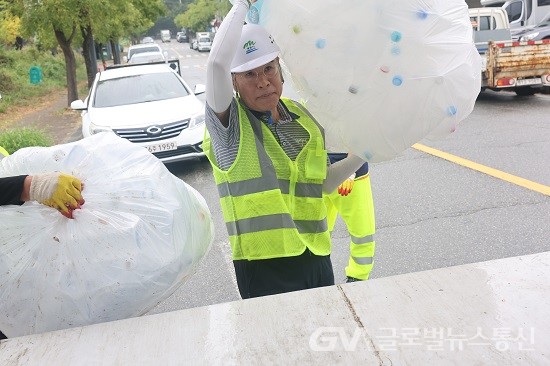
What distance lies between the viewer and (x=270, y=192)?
1833 mm

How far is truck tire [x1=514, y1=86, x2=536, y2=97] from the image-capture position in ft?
37.7

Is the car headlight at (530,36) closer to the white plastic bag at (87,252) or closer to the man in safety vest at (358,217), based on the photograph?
the man in safety vest at (358,217)

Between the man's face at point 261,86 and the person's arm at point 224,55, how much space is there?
11cm

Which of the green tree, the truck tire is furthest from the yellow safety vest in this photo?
the green tree

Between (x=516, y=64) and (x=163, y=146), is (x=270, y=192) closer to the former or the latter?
(x=163, y=146)

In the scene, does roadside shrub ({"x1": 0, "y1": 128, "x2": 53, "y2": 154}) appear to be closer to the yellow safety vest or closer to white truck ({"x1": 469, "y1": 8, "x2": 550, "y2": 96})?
the yellow safety vest

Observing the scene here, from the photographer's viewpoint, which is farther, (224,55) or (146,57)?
(146,57)

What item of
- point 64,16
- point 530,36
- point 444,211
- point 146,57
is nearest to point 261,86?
point 444,211

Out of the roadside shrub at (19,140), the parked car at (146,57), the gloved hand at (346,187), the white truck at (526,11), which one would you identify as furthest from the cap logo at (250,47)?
the parked car at (146,57)

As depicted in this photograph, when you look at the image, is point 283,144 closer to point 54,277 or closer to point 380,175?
point 54,277

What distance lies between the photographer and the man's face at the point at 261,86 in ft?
6.15

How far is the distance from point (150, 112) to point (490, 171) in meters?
4.42

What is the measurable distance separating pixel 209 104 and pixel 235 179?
0.28m

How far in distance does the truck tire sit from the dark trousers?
10999 mm
